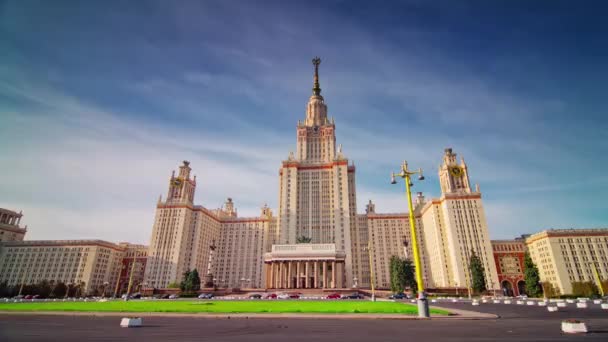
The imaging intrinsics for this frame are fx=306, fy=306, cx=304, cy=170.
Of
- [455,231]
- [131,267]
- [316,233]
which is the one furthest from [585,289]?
[131,267]

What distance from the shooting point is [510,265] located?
4181 inches

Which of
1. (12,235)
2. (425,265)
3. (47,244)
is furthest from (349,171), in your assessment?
(12,235)

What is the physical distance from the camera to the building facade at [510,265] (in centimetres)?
10181

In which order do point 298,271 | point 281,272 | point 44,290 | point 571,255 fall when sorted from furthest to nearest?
point 571,255, point 281,272, point 298,271, point 44,290

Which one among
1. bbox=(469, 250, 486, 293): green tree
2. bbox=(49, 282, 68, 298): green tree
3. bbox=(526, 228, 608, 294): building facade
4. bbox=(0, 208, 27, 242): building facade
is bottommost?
bbox=(49, 282, 68, 298): green tree

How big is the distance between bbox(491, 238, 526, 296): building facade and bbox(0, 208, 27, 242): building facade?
189965 millimetres

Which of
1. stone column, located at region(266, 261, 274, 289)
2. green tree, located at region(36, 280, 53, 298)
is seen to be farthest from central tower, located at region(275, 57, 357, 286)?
green tree, located at region(36, 280, 53, 298)

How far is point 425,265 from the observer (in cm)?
11650

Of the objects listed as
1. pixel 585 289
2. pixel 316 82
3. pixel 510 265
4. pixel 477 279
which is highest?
pixel 316 82

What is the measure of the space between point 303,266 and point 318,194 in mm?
28485

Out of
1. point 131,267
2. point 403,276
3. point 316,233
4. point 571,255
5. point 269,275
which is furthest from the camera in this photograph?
point 131,267

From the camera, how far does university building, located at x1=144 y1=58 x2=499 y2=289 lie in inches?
3877

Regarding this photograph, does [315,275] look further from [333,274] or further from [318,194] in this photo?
[318,194]

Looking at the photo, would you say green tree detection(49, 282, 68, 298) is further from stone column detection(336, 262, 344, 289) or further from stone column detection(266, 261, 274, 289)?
stone column detection(336, 262, 344, 289)
